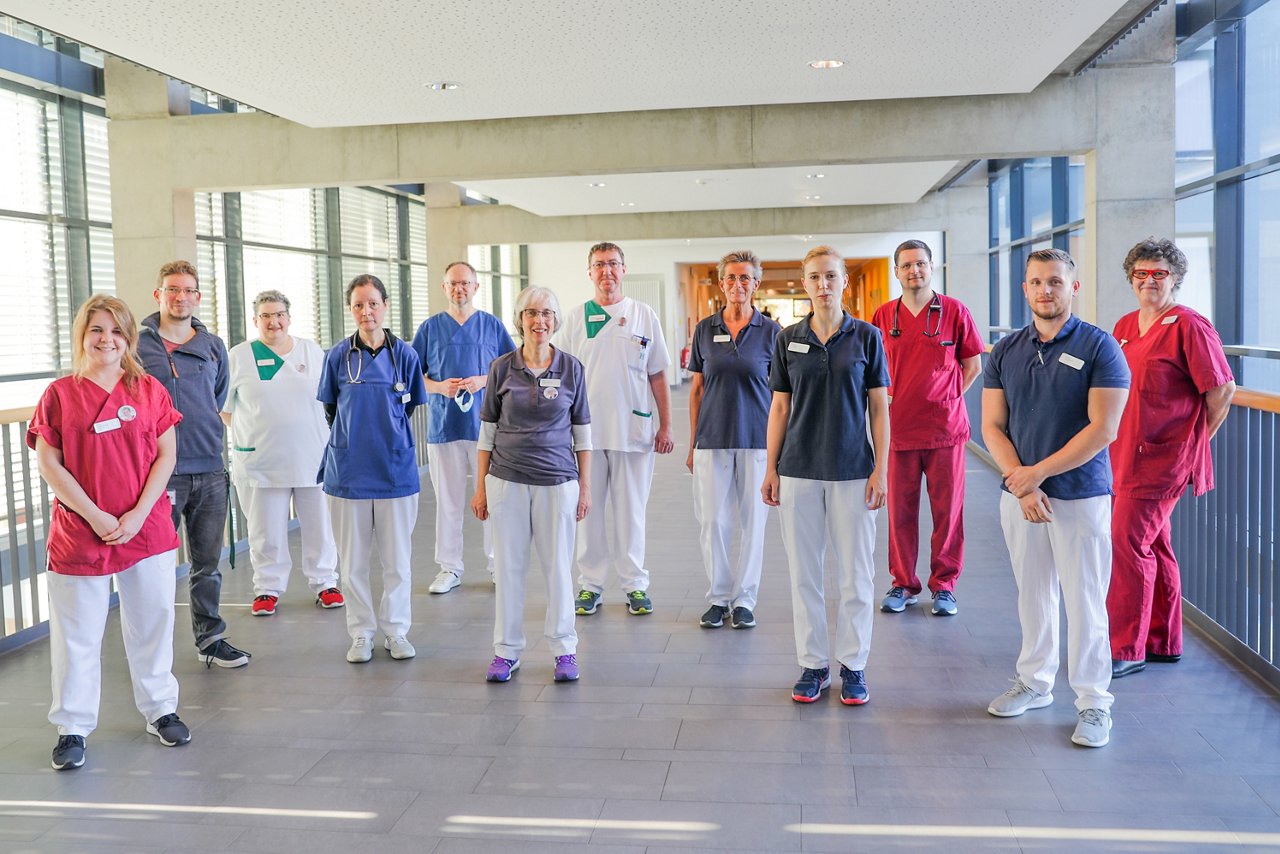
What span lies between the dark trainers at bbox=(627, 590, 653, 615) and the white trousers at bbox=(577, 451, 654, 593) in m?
0.04

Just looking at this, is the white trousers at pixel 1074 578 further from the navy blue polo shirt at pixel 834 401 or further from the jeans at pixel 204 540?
the jeans at pixel 204 540

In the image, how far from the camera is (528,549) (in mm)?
4172

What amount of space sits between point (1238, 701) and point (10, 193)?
32.8 feet

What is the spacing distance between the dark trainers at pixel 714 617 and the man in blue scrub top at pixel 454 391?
1420 mm

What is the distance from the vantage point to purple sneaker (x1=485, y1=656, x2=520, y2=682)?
4.24 metres

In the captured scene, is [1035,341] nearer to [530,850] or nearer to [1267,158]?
[530,850]

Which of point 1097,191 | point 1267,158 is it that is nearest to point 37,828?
point 1097,191

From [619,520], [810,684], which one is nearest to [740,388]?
[619,520]

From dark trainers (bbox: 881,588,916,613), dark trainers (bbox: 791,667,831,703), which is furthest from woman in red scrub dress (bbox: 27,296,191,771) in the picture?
dark trainers (bbox: 881,588,916,613)

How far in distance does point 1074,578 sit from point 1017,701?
548 mm

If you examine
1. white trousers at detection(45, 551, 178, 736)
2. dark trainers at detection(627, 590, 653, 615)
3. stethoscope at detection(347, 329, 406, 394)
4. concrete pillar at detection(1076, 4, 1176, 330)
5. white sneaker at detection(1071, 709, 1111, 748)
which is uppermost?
concrete pillar at detection(1076, 4, 1176, 330)

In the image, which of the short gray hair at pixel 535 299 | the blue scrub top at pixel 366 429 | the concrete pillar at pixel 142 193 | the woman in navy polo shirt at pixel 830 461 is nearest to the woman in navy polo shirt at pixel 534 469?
the short gray hair at pixel 535 299

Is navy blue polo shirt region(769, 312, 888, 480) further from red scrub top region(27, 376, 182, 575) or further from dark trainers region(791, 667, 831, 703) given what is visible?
red scrub top region(27, 376, 182, 575)

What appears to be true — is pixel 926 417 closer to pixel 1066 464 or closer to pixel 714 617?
pixel 714 617
